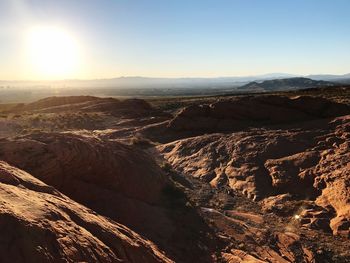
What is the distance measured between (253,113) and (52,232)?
25.5 metres

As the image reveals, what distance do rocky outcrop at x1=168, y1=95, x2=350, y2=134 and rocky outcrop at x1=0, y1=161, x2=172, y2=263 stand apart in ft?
69.1

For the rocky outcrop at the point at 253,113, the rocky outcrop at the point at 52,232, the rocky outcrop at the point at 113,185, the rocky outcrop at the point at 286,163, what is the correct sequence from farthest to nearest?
the rocky outcrop at the point at 253,113 → the rocky outcrop at the point at 286,163 → the rocky outcrop at the point at 113,185 → the rocky outcrop at the point at 52,232

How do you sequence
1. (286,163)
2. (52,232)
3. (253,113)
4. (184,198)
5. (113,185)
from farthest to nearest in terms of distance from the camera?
1. (253,113)
2. (286,163)
3. (184,198)
4. (113,185)
5. (52,232)

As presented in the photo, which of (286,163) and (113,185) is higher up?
(113,185)

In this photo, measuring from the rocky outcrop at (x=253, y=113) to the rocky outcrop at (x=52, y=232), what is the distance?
21.1m

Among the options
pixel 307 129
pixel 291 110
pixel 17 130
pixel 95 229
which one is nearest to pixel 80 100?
pixel 17 130

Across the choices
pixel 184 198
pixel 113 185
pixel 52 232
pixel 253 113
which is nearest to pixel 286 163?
pixel 184 198

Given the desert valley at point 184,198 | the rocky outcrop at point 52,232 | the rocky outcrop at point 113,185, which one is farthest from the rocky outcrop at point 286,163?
the rocky outcrop at point 52,232

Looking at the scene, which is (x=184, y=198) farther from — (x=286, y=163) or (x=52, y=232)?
(x=52, y=232)

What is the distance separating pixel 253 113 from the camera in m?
30.8

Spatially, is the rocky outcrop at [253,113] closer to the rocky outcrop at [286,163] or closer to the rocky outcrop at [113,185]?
the rocky outcrop at [286,163]

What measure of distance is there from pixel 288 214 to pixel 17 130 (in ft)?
90.5

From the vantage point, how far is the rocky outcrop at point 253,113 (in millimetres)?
29203

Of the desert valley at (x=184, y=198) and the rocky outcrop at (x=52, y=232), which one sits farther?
the desert valley at (x=184, y=198)
